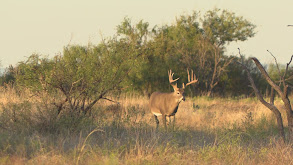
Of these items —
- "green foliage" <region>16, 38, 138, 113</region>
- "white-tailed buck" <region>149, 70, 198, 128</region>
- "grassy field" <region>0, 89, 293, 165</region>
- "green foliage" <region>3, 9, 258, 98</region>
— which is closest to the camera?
"grassy field" <region>0, 89, 293, 165</region>

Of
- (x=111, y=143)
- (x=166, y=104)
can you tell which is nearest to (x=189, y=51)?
(x=166, y=104)

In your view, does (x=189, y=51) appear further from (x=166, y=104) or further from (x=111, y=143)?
(x=111, y=143)

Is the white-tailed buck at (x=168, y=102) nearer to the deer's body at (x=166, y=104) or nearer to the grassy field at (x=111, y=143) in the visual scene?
the deer's body at (x=166, y=104)

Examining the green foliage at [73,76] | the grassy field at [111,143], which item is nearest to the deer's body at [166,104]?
the grassy field at [111,143]

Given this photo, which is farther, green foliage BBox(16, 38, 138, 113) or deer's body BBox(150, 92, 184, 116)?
deer's body BBox(150, 92, 184, 116)

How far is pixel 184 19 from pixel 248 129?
18.4m

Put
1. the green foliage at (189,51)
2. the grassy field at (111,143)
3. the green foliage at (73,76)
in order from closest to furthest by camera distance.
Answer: the grassy field at (111,143)
the green foliage at (73,76)
the green foliage at (189,51)

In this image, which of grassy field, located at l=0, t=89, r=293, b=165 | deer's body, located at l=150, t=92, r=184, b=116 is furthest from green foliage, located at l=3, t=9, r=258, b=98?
grassy field, located at l=0, t=89, r=293, b=165

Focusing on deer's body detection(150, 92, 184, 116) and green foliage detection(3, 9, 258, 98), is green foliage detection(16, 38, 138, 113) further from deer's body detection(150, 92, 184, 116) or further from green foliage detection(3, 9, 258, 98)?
green foliage detection(3, 9, 258, 98)

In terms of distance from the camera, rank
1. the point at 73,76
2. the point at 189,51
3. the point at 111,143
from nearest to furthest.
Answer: the point at 111,143, the point at 73,76, the point at 189,51

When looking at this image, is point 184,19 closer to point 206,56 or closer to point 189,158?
point 206,56

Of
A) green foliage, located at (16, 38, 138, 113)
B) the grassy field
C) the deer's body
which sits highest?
green foliage, located at (16, 38, 138, 113)

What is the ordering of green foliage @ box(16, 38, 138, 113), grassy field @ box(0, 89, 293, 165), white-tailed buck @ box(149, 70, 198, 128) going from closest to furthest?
1. grassy field @ box(0, 89, 293, 165)
2. green foliage @ box(16, 38, 138, 113)
3. white-tailed buck @ box(149, 70, 198, 128)

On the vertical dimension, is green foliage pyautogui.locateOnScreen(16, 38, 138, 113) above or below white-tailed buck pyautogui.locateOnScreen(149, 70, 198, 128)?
above
